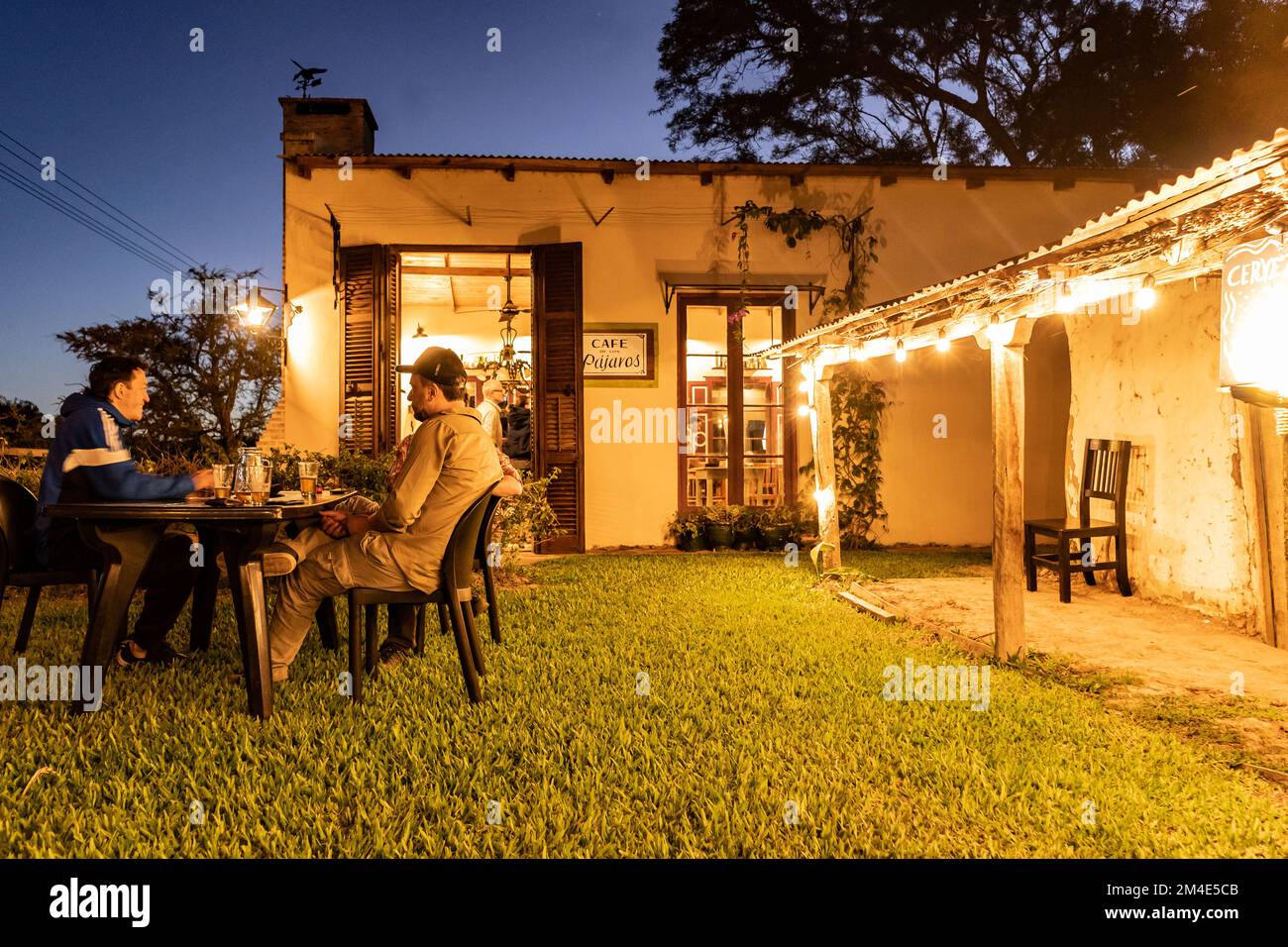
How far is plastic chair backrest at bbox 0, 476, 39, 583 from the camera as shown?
335 cm

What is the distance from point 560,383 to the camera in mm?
8336

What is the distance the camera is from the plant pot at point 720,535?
837cm

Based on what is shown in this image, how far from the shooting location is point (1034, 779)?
2570 mm

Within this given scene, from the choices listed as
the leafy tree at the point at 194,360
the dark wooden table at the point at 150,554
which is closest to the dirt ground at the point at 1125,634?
the dark wooden table at the point at 150,554

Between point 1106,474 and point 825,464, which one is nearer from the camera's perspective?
point 1106,474

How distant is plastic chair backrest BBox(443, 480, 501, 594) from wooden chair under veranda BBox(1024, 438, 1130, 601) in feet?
14.2

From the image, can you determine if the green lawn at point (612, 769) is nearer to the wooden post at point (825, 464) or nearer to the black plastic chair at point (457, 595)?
the black plastic chair at point (457, 595)

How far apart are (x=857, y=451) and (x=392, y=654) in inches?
Answer: 248

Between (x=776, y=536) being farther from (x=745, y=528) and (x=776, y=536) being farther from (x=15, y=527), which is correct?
(x=15, y=527)

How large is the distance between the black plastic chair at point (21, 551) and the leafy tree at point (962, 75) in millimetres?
12698

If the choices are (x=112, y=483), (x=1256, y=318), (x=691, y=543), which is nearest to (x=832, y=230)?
(x=691, y=543)
